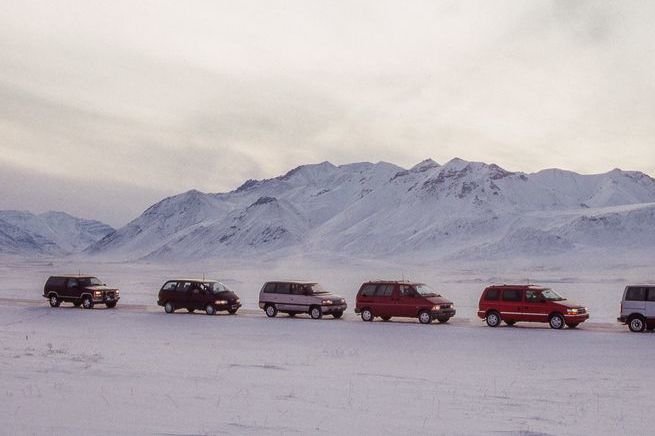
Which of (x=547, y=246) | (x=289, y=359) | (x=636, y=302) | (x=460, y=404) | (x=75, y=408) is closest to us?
(x=75, y=408)

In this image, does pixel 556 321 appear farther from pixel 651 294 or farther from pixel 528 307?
pixel 651 294

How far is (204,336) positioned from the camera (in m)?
26.3

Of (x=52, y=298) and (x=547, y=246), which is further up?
(x=547, y=246)

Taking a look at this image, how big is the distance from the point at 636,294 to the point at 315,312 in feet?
46.6

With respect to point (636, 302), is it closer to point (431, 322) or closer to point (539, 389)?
point (431, 322)

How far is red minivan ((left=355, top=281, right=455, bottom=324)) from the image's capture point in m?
32.4

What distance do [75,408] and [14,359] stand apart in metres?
7.11

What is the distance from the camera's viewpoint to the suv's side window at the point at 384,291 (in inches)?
1331

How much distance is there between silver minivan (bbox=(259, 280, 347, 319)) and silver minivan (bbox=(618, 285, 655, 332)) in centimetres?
1275

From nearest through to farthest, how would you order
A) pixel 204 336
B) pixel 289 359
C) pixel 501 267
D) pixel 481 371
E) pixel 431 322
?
pixel 481 371
pixel 289 359
pixel 204 336
pixel 431 322
pixel 501 267

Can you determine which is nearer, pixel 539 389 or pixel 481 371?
pixel 539 389

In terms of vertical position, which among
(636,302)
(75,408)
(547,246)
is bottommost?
(75,408)

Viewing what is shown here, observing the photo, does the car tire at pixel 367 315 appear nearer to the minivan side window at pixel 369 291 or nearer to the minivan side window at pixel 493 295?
the minivan side window at pixel 369 291

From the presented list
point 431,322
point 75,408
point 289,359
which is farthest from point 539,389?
point 431,322
